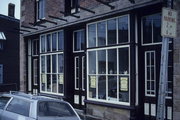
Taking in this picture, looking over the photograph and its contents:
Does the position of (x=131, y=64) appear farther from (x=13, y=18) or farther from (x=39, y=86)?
(x=13, y=18)

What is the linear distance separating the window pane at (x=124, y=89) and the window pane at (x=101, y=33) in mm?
1831

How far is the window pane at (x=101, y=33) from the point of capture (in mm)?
11664

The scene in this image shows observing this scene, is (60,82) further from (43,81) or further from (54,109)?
(54,109)

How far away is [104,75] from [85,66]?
4.70 feet

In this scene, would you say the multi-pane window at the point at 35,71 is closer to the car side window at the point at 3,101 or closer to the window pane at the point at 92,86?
the window pane at the point at 92,86

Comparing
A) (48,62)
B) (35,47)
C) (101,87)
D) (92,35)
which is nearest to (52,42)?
(48,62)

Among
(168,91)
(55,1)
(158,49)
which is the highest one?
(55,1)

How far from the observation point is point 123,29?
35.4ft

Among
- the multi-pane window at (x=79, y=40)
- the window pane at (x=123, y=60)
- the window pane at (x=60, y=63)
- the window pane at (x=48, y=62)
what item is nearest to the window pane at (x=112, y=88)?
the window pane at (x=123, y=60)

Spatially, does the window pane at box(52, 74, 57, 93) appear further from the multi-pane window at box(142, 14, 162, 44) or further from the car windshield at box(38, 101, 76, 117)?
the car windshield at box(38, 101, 76, 117)

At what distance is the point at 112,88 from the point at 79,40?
12.5 ft

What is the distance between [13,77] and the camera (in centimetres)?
2847

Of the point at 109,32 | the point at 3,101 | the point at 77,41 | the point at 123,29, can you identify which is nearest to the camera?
the point at 3,101

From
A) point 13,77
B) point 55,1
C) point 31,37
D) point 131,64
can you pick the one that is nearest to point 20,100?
point 131,64
